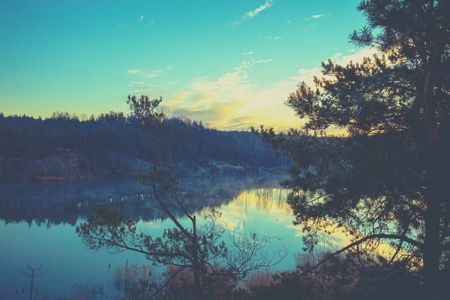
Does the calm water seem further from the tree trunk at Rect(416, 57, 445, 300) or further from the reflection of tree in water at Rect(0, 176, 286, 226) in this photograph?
the tree trunk at Rect(416, 57, 445, 300)

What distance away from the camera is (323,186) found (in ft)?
23.8

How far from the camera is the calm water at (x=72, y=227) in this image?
51.4ft

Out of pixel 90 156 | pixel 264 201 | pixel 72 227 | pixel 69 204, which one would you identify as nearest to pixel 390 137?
pixel 72 227

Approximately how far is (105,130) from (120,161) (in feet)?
47.5

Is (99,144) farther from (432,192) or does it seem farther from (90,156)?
(432,192)

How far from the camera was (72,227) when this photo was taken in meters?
25.9

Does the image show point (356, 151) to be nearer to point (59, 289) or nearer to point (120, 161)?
point (59, 289)

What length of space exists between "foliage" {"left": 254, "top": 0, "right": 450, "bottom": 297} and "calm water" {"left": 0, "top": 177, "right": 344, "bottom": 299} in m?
11.0

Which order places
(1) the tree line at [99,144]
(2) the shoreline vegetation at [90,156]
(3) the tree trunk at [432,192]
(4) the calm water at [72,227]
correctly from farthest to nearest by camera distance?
(1) the tree line at [99,144] → (2) the shoreline vegetation at [90,156] → (4) the calm water at [72,227] → (3) the tree trunk at [432,192]

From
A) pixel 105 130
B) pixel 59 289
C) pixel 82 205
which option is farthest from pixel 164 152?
pixel 105 130

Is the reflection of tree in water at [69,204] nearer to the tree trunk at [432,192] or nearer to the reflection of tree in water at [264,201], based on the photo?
the reflection of tree in water at [264,201]

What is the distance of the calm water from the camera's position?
617 inches

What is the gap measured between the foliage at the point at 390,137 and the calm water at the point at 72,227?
11.0 m

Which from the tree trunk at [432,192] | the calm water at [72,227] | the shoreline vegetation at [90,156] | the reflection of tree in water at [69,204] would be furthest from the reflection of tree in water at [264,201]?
the tree trunk at [432,192]
